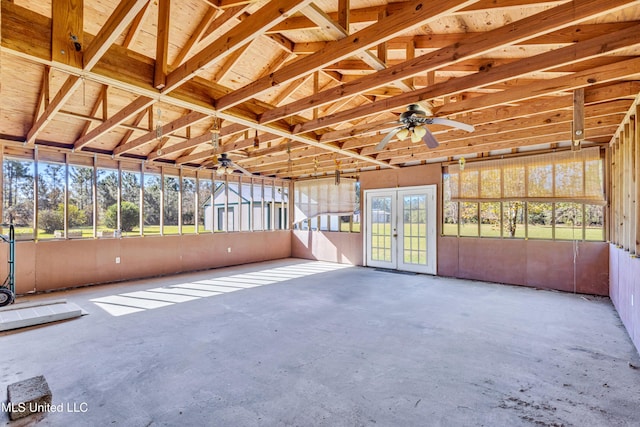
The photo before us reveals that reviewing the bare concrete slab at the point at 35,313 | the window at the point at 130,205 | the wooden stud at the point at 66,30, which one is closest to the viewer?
the wooden stud at the point at 66,30

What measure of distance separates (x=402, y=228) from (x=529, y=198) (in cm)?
272

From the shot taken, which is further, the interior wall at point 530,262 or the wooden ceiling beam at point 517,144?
the interior wall at point 530,262

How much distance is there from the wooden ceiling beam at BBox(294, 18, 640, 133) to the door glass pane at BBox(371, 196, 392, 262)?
428 centimetres

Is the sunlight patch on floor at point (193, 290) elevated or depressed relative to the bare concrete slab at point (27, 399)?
depressed

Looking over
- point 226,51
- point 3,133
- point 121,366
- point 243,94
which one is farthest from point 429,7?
point 3,133

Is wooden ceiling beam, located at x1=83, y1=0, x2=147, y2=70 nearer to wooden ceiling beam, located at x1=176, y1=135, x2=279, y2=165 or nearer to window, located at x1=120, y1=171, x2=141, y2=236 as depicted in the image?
wooden ceiling beam, located at x1=176, y1=135, x2=279, y2=165

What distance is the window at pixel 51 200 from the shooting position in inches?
221

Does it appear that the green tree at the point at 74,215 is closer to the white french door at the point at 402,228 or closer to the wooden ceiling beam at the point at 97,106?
the wooden ceiling beam at the point at 97,106

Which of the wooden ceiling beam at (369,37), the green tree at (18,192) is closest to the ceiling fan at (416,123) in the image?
the wooden ceiling beam at (369,37)

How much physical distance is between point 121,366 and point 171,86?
263 centimetres

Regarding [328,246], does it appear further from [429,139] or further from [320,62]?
[320,62]

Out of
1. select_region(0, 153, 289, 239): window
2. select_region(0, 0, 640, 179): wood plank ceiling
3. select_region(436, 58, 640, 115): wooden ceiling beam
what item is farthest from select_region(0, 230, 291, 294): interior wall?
select_region(436, 58, 640, 115): wooden ceiling beam

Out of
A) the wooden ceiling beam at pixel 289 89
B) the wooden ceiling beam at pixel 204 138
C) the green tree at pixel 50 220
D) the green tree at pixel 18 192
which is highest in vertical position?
the wooden ceiling beam at pixel 289 89

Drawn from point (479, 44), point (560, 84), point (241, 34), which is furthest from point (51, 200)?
point (560, 84)
